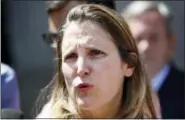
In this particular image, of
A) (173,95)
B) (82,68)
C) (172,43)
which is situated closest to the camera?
(82,68)

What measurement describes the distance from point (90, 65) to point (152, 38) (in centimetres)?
235

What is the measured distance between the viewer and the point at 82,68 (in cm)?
267

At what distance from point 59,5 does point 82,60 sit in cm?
94

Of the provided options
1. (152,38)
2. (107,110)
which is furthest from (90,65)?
(152,38)

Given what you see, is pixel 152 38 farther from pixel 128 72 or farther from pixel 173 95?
pixel 128 72

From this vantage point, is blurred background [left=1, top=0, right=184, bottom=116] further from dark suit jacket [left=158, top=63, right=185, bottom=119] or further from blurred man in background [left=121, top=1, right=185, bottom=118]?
dark suit jacket [left=158, top=63, right=185, bottom=119]

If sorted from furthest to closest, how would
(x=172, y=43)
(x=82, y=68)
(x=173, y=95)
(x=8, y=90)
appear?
1. (x=172, y=43)
2. (x=173, y=95)
3. (x=8, y=90)
4. (x=82, y=68)

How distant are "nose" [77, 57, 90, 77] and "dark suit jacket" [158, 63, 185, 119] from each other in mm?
1722

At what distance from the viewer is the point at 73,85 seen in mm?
2730

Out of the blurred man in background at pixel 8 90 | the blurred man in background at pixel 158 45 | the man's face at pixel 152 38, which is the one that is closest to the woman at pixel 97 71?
the blurred man in background at pixel 8 90

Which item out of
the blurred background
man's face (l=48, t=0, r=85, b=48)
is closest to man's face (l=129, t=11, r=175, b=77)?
the blurred background

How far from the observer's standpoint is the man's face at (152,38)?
492 cm

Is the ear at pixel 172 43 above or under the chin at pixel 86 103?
under

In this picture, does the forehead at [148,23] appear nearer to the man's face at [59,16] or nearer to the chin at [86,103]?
the man's face at [59,16]
